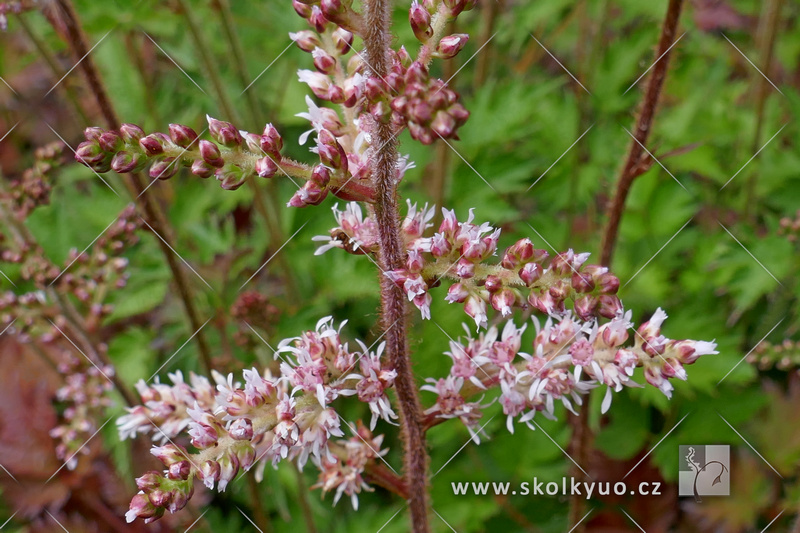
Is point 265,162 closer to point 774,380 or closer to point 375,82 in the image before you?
point 375,82

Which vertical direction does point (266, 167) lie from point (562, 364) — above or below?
above

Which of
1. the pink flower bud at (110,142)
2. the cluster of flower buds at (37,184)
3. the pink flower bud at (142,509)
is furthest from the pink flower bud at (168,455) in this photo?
the cluster of flower buds at (37,184)

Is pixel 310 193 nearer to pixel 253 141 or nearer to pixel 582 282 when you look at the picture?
pixel 253 141

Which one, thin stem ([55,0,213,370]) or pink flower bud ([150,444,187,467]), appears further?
thin stem ([55,0,213,370])

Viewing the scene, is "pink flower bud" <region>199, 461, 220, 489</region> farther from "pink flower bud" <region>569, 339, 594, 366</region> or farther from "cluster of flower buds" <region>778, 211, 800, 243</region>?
"cluster of flower buds" <region>778, 211, 800, 243</region>

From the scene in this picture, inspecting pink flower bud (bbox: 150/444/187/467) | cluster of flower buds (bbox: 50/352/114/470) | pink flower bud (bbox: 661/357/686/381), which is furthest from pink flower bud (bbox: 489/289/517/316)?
cluster of flower buds (bbox: 50/352/114/470)

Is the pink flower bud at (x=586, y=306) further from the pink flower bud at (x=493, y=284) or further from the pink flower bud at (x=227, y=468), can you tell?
Answer: the pink flower bud at (x=227, y=468)

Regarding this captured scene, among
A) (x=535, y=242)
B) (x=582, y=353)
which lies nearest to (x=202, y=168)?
(x=582, y=353)
